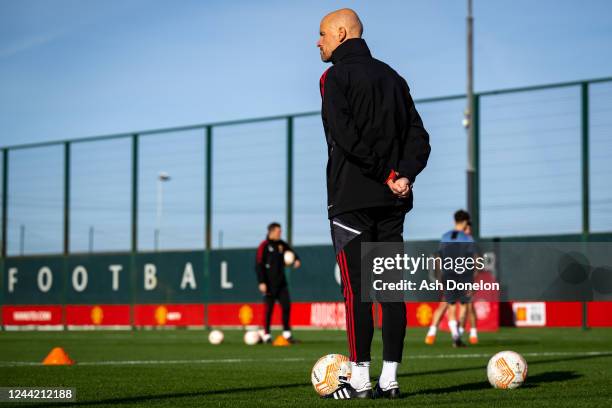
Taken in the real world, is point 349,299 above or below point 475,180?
below

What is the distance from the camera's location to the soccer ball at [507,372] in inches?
278

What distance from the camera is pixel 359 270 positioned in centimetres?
605

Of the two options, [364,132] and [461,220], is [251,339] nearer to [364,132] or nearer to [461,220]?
[461,220]

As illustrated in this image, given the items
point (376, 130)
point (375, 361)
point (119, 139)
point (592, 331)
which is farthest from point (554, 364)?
point (119, 139)

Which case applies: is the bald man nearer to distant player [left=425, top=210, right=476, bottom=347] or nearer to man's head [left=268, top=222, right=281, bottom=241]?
distant player [left=425, top=210, right=476, bottom=347]

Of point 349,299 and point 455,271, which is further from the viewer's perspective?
point 455,271

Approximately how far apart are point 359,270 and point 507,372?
164cm

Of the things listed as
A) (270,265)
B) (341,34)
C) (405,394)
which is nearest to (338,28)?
(341,34)

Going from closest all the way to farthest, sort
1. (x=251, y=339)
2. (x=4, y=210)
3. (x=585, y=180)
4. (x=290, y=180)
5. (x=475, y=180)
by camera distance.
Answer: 1. (x=251, y=339)
2. (x=585, y=180)
3. (x=475, y=180)
4. (x=290, y=180)
5. (x=4, y=210)

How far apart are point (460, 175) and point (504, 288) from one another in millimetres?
3054

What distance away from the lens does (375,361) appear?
10.8 m

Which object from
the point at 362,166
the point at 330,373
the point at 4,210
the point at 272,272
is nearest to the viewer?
the point at 362,166

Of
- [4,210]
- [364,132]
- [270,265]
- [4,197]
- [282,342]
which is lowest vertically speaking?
[282,342]

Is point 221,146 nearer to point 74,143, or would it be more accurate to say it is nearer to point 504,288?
point 74,143
